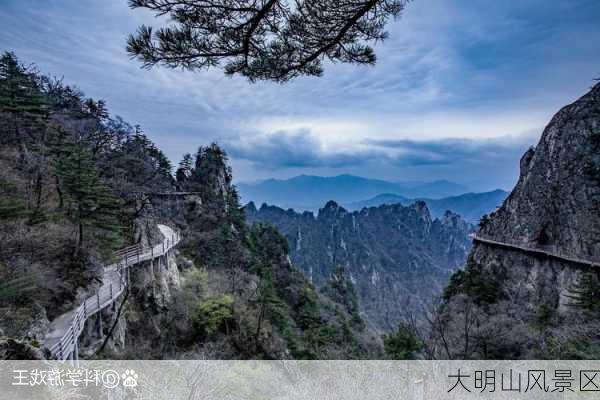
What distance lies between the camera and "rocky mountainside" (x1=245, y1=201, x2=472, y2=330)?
80.3 metres

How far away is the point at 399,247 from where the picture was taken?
111125mm

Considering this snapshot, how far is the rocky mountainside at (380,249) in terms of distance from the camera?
80312 mm

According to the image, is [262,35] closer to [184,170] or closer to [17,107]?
[17,107]

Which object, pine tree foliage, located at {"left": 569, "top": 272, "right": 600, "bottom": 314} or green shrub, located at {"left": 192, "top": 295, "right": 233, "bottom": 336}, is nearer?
pine tree foliage, located at {"left": 569, "top": 272, "right": 600, "bottom": 314}

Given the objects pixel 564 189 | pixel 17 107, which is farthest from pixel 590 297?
pixel 17 107

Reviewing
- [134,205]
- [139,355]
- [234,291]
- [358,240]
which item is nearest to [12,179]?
[134,205]

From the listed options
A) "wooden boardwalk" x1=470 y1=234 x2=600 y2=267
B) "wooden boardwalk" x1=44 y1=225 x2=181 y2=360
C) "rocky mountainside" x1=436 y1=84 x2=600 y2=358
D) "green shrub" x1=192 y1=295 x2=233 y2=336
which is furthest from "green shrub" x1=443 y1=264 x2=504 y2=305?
"wooden boardwalk" x1=44 y1=225 x2=181 y2=360

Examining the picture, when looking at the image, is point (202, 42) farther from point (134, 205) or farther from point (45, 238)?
point (134, 205)

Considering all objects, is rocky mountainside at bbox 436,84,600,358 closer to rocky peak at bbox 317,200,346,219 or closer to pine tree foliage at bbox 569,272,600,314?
pine tree foliage at bbox 569,272,600,314

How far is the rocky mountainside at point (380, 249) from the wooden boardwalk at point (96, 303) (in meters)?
57.2

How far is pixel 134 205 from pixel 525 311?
26457 millimetres

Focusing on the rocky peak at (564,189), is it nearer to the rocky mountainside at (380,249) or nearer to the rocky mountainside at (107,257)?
the rocky mountainside at (107,257)

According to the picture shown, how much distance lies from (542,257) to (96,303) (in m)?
28.6

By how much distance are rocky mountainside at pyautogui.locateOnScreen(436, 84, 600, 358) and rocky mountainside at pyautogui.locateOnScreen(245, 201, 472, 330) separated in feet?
130
